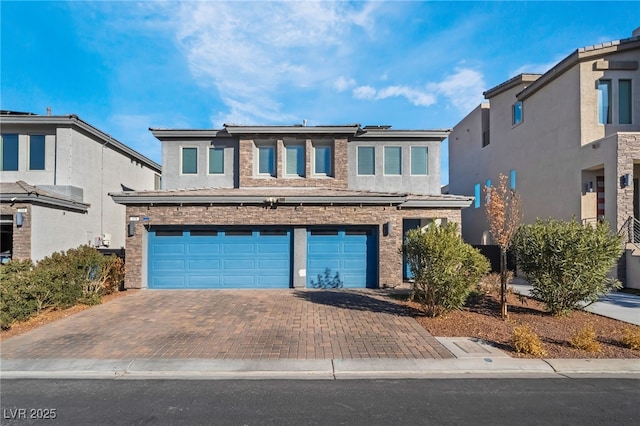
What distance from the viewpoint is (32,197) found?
1200cm

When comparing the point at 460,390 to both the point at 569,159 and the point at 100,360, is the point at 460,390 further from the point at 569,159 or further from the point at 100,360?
the point at 569,159

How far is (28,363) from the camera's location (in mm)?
5512

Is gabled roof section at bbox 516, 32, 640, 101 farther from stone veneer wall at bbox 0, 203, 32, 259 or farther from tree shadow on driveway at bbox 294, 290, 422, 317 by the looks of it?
stone veneer wall at bbox 0, 203, 32, 259

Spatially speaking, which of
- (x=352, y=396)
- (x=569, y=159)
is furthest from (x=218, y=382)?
(x=569, y=159)

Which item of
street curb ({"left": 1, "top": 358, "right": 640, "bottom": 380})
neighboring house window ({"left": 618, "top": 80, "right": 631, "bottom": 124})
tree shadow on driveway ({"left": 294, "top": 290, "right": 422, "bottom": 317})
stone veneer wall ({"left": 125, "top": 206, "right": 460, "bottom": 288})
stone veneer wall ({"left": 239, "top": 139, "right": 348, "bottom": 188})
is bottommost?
tree shadow on driveway ({"left": 294, "top": 290, "right": 422, "bottom": 317})

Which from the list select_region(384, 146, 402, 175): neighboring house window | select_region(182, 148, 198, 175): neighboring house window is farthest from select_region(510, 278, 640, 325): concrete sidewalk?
select_region(182, 148, 198, 175): neighboring house window

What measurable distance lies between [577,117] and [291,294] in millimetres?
14341

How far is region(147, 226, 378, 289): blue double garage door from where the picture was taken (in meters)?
11.8

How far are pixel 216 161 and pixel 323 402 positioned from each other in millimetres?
13084

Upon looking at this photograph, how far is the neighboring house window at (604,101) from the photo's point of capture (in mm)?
13711

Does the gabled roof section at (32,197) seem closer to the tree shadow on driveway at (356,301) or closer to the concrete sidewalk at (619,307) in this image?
the tree shadow on driveway at (356,301)

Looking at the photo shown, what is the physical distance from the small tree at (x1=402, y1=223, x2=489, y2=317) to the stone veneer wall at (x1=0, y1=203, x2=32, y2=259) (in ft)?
46.0

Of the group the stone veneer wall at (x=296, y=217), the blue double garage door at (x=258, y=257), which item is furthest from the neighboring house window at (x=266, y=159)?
the blue double garage door at (x=258, y=257)

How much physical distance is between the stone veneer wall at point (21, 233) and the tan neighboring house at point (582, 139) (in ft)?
71.8
